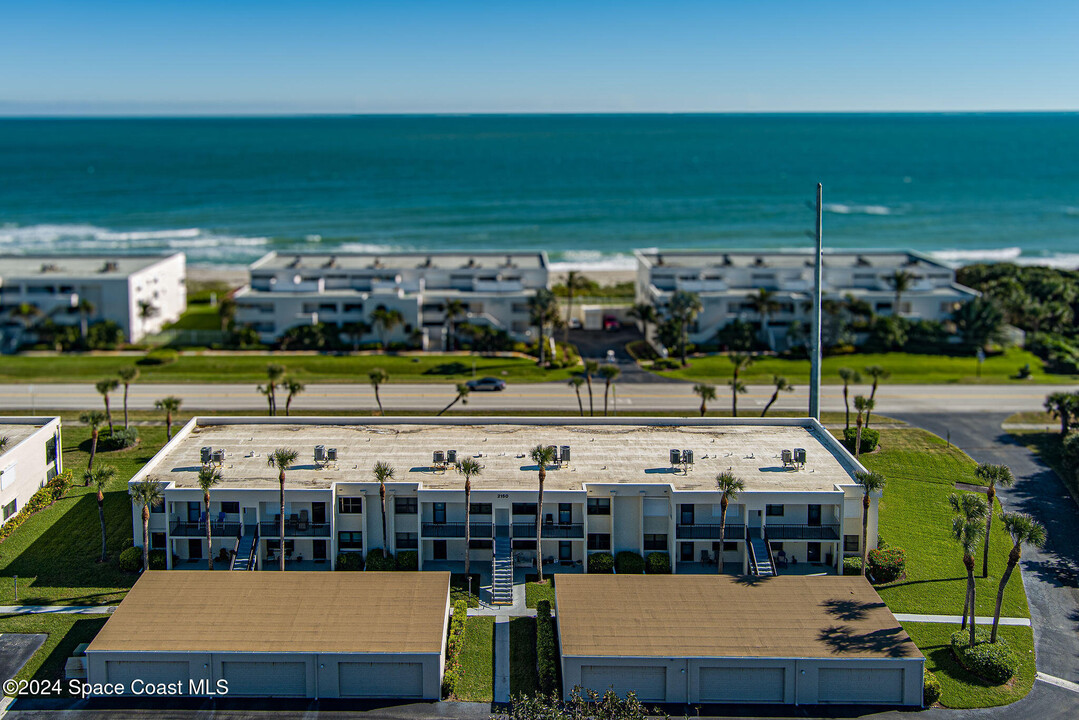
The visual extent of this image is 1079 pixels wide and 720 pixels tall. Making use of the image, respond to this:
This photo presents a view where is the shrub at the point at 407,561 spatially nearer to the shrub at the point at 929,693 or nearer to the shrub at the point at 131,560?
the shrub at the point at 131,560

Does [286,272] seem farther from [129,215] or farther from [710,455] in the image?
[129,215]

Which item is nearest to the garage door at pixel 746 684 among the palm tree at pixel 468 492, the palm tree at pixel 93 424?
the palm tree at pixel 468 492

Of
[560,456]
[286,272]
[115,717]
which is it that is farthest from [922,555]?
[286,272]

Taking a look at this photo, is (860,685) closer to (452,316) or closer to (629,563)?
(629,563)

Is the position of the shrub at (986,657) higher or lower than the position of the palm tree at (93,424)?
lower

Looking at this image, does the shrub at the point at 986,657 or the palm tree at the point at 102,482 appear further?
the palm tree at the point at 102,482

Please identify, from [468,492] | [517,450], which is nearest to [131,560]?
[468,492]
